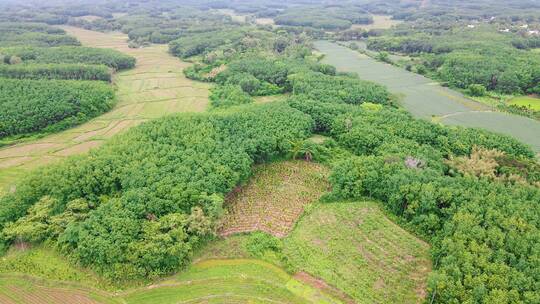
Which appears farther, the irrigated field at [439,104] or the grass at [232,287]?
the irrigated field at [439,104]

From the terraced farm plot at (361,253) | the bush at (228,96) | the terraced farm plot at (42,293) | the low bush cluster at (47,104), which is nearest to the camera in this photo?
the terraced farm plot at (42,293)

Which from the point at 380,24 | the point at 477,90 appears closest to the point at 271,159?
the point at 477,90

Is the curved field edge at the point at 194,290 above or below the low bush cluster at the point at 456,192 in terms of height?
below

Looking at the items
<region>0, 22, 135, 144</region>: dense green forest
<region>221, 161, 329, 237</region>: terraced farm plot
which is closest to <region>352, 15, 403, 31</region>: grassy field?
<region>0, 22, 135, 144</region>: dense green forest

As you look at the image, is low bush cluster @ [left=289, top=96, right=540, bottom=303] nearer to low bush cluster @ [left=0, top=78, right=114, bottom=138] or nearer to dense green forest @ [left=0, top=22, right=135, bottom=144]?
low bush cluster @ [left=0, top=78, right=114, bottom=138]

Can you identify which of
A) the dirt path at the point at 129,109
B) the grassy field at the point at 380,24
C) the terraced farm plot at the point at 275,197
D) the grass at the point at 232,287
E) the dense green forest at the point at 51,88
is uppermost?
the grassy field at the point at 380,24

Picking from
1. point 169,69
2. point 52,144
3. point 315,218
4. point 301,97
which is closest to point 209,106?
point 301,97

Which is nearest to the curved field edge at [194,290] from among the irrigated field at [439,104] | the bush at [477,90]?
the irrigated field at [439,104]

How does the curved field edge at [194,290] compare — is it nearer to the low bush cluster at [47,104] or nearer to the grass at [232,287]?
the grass at [232,287]
